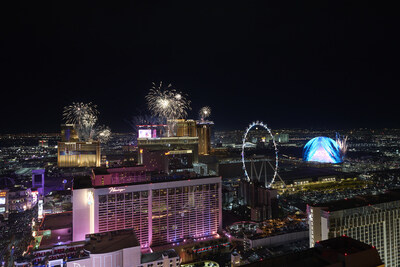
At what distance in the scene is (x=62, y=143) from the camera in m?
64.8

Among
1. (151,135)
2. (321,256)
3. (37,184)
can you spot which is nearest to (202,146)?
(151,135)

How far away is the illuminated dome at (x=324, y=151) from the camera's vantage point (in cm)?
7294

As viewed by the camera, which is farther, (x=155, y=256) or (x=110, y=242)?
(x=155, y=256)

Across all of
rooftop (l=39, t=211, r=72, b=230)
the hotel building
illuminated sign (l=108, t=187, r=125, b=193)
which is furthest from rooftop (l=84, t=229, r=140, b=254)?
the hotel building

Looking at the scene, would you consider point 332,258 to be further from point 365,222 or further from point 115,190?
point 115,190

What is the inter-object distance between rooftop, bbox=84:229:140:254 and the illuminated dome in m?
65.9

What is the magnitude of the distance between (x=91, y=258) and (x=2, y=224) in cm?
2464

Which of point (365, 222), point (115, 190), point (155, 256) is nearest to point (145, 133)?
point (115, 190)

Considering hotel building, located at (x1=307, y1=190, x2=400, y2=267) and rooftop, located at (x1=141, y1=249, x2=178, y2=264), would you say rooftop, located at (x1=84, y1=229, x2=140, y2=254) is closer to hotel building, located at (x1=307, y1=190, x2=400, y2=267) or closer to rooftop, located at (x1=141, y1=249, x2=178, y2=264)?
rooftop, located at (x1=141, y1=249, x2=178, y2=264)

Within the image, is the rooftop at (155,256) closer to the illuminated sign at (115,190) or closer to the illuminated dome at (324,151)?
the illuminated sign at (115,190)

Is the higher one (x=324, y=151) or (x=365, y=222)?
(x=324, y=151)

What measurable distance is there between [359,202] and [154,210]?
19844 mm

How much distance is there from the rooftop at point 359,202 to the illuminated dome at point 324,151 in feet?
172

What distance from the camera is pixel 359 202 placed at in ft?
70.9
